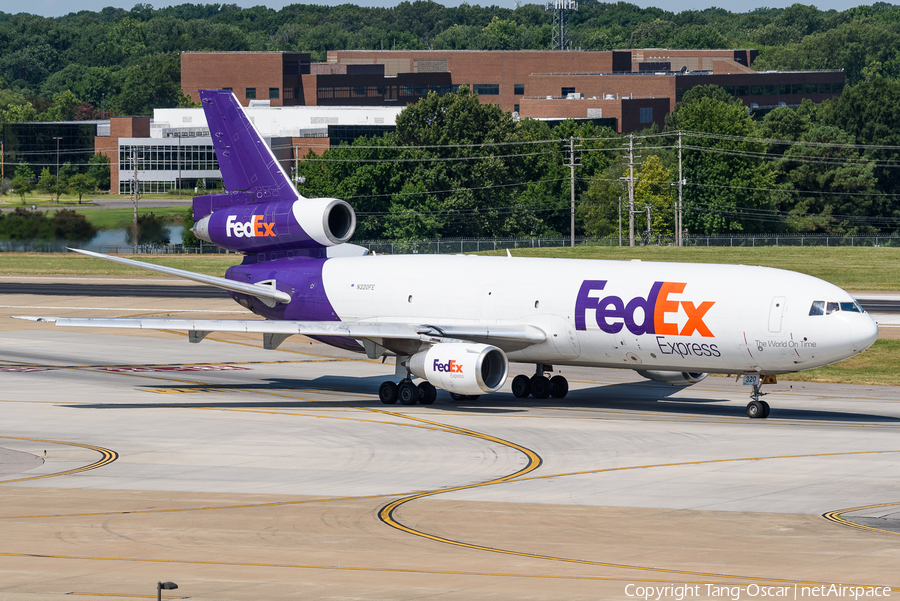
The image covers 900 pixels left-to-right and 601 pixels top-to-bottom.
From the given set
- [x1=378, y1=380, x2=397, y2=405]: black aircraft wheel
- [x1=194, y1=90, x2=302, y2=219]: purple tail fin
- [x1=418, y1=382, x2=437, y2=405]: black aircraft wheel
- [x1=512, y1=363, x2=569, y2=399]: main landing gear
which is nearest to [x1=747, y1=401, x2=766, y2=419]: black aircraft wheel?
[x1=512, y1=363, x2=569, y2=399]: main landing gear

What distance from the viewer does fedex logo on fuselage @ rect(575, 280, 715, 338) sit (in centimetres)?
3962

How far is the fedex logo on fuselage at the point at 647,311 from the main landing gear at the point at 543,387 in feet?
Answer: 15.7

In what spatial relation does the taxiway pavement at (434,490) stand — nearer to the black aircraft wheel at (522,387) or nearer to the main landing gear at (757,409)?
the black aircraft wheel at (522,387)

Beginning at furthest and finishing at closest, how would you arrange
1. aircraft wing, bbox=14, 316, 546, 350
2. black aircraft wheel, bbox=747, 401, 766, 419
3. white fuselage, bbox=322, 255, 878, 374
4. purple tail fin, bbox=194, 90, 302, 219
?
A: purple tail fin, bbox=194, 90, 302, 219 < aircraft wing, bbox=14, 316, 546, 350 < black aircraft wheel, bbox=747, 401, 766, 419 < white fuselage, bbox=322, 255, 878, 374

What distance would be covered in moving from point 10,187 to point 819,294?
576 feet

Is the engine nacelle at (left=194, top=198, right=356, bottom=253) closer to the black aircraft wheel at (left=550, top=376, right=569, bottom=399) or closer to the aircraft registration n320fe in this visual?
the aircraft registration n320fe

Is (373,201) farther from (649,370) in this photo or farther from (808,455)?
(808,455)

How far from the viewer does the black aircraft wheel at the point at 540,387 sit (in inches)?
1823

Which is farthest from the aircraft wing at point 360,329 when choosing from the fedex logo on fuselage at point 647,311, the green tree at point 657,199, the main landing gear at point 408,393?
the green tree at point 657,199

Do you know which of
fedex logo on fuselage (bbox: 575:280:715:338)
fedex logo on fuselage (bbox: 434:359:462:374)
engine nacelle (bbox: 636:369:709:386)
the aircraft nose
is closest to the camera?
the aircraft nose

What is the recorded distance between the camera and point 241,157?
50.2m

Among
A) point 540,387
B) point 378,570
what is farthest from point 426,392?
point 378,570

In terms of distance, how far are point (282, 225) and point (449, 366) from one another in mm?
11847

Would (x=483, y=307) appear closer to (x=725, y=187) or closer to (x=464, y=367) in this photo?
(x=464, y=367)
